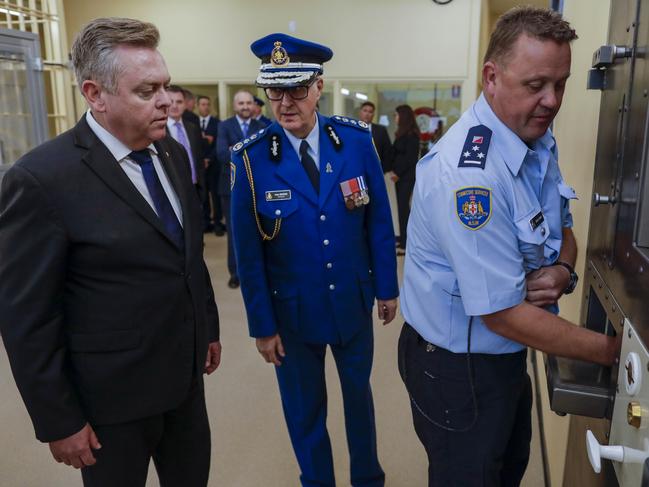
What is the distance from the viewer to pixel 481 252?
3.47ft

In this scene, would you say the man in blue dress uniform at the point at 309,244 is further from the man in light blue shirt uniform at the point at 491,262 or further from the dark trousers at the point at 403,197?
the dark trousers at the point at 403,197

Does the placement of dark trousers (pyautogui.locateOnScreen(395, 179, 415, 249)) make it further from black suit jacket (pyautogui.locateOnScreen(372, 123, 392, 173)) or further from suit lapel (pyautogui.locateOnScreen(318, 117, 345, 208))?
suit lapel (pyautogui.locateOnScreen(318, 117, 345, 208))

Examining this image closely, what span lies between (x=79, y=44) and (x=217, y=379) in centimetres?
212

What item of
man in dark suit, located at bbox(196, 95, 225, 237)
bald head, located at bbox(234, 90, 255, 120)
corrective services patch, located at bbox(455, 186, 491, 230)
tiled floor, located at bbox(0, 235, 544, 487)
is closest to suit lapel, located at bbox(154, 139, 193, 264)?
corrective services patch, located at bbox(455, 186, 491, 230)

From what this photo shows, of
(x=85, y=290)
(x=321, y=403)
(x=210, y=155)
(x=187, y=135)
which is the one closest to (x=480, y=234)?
(x=85, y=290)

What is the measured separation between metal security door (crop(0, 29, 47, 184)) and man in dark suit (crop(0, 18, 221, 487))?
322cm

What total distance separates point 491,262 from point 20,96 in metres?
4.37

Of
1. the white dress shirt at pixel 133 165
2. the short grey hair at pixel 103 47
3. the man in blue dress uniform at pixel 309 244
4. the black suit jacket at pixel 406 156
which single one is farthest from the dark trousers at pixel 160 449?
the black suit jacket at pixel 406 156

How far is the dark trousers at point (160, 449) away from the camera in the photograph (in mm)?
1303

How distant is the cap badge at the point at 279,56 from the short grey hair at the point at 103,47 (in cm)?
52

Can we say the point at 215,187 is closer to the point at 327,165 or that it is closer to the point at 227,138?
the point at 227,138

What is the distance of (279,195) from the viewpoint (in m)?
1.69

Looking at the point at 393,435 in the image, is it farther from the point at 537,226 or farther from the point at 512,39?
the point at 512,39

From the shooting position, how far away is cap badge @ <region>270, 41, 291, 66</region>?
5.44 feet
